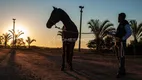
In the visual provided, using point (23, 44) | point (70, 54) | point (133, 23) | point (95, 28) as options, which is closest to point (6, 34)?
point (23, 44)

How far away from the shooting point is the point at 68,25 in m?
10.4

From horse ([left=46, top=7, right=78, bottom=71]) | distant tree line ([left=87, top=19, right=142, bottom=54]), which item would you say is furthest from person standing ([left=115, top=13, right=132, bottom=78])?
distant tree line ([left=87, top=19, right=142, bottom=54])

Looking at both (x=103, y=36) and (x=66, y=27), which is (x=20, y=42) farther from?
(x=66, y=27)

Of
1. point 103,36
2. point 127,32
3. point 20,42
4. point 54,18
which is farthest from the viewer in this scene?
point 20,42

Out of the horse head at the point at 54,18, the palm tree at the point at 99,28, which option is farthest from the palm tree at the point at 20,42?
the horse head at the point at 54,18

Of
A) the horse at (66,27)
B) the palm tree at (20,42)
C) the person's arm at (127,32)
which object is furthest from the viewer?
the palm tree at (20,42)

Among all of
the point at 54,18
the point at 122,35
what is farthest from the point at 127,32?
the point at 54,18

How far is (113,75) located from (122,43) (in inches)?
35.3

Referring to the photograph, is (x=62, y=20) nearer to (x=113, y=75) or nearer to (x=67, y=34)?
(x=67, y=34)

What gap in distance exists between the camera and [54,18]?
34.1ft

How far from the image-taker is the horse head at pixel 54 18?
1038 cm

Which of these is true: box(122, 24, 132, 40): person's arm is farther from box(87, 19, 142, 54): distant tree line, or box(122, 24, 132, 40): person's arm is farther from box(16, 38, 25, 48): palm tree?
box(16, 38, 25, 48): palm tree

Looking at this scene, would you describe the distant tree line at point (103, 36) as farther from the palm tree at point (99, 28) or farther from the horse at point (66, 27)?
the horse at point (66, 27)

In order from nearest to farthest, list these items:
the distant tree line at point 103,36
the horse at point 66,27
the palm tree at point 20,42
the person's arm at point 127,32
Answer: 1. the person's arm at point 127,32
2. the horse at point 66,27
3. the distant tree line at point 103,36
4. the palm tree at point 20,42
